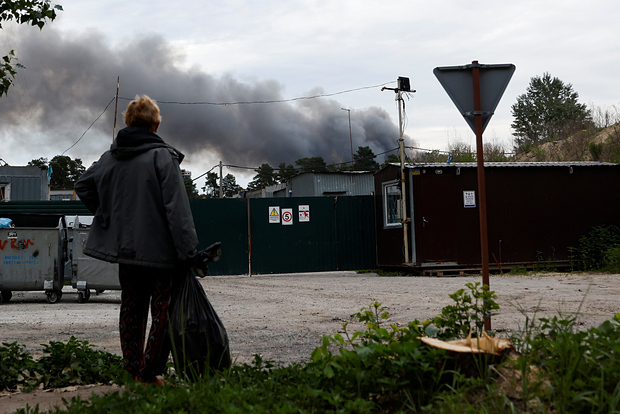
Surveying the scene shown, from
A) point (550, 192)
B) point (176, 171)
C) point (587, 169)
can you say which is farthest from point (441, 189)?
point (176, 171)

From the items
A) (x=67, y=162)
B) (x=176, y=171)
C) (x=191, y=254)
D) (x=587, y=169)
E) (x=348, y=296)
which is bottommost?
(x=348, y=296)

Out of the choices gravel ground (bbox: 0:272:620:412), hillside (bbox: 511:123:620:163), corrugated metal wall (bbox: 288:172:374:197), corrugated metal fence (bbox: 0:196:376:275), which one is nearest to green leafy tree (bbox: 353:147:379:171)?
corrugated metal wall (bbox: 288:172:374:197)

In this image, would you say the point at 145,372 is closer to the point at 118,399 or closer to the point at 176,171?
the point at 118,399

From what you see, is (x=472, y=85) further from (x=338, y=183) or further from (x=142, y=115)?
(x=338, y=183)

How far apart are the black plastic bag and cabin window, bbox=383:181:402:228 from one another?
43.2 ft

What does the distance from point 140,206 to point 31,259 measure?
8.03 m

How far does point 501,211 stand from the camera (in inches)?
648

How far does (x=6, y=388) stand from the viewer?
4059 mm

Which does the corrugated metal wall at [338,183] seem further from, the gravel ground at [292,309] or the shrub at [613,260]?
the gravel ground at [292,309]

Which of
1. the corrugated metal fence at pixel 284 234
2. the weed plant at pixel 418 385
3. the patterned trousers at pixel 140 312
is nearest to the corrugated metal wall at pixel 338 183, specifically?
the corrugated metal fence at pixel 284 234

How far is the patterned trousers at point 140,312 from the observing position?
3.72 meters

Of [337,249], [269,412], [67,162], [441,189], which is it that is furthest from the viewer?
[67,162]

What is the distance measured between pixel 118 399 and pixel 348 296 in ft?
26.9

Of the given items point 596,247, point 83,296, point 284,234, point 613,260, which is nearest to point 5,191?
point 284,234
